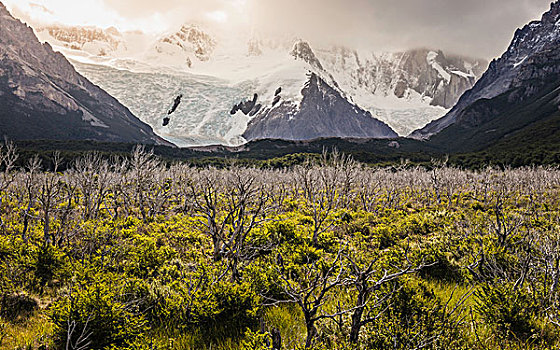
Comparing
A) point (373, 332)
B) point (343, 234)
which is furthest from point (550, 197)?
point (373, 332)

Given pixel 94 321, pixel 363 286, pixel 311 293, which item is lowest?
pixel 94 321

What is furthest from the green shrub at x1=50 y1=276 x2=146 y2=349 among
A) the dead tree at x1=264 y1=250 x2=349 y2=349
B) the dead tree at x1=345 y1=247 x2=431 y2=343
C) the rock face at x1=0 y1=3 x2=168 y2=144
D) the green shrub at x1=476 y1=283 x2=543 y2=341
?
the rock face at x1=0 y1=3 x2=168 y2=144

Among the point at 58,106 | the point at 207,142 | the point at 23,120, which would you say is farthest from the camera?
the point at 207,142

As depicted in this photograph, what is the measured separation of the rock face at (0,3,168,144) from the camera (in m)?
121

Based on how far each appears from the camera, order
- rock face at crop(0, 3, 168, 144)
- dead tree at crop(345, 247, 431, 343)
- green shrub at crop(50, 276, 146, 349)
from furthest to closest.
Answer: rock face at crop(0, 3, 168, 144) < green shrub at crop(50, 276, 146, 349) < dead tree at crop(345, 247, 431, 343)

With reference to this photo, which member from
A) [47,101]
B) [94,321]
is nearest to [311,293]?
[94,321]

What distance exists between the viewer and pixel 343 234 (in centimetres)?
1816

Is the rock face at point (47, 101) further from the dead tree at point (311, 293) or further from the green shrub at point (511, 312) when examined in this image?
the green shrub at point (511, 312)

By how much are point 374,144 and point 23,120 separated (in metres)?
161

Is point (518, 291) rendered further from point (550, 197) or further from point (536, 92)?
point (536, 92)

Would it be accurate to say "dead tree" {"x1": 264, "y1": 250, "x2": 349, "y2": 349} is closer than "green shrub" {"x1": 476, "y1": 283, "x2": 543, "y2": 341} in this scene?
Yes

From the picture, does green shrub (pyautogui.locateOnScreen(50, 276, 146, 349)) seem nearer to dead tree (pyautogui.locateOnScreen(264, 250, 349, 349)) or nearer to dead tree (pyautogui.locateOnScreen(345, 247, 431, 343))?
dead tree (pyautogui.locateOnScreen(264, 250, 349, 349))

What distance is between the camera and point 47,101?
140 m

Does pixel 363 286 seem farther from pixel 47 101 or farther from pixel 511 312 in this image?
pixel 47 101
